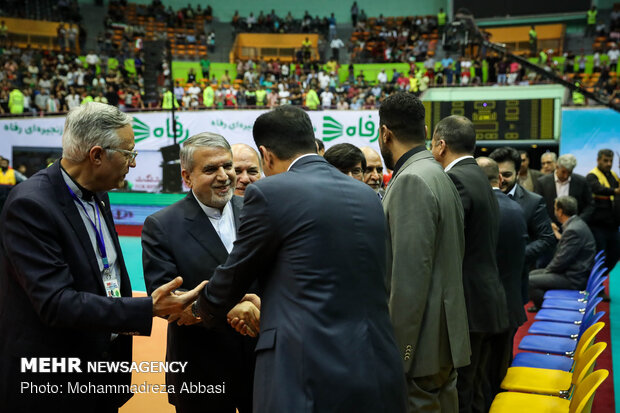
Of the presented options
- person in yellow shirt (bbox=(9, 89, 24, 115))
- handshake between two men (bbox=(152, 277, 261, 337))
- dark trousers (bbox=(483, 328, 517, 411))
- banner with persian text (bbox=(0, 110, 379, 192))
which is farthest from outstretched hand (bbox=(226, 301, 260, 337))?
person in yellow shirt (bbox=(9, 89, 24, 115))

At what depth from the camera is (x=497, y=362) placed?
3684mm

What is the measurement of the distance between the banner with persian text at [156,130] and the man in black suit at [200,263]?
13.2m

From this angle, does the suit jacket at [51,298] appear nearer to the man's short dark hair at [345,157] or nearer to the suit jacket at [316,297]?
the suit jacket at [316,297]

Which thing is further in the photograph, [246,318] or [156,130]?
[156,130]

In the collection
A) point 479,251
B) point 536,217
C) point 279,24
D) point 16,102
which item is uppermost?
point 279,24

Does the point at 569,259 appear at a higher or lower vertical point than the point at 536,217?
lower

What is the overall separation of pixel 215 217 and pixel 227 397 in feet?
2.49

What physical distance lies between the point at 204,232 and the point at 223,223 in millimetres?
157

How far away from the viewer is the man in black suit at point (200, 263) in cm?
231

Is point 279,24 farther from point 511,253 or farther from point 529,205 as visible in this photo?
point 511,253

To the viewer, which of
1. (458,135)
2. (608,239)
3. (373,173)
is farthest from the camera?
(608,239)

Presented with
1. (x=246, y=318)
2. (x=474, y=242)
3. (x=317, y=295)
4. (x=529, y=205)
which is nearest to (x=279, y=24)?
(x=529, y=205)

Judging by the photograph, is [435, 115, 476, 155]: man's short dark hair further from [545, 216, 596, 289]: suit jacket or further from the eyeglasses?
[545, 216, 596, 289]: suit jacket

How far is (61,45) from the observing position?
909 inches
